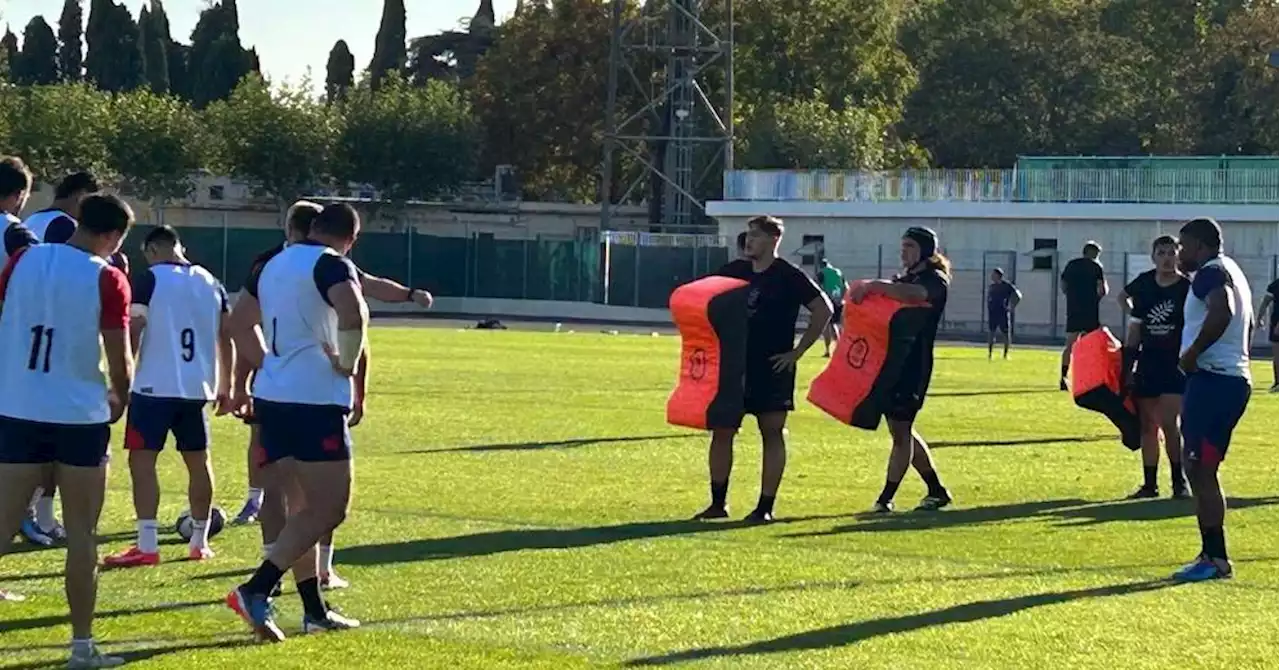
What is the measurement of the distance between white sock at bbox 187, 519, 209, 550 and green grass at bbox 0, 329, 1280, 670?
0.63 feet

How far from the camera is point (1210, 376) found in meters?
11.7

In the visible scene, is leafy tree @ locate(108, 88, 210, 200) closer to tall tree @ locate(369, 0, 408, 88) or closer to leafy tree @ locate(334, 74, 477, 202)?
leafy tree @ locate(334, 74, 477, 202)

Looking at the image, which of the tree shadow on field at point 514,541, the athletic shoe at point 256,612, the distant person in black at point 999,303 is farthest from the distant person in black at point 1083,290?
the distant person in black at point 999,303

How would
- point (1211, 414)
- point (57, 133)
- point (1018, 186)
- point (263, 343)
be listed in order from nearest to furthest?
point (263, 343) < point (1211, 414) < point (1018, 186) < point (57, 133)

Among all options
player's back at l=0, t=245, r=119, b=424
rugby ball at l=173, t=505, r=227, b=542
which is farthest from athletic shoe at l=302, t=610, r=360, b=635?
rugby ball at l=173, t=505, r=227, b=542

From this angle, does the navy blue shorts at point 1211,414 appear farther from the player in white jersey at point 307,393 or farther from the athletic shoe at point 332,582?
the player in white jersey at point 307,393

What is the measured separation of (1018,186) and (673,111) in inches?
474

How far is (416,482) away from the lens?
1617 centimetres

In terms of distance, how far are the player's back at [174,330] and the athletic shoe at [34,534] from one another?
1.18 meters

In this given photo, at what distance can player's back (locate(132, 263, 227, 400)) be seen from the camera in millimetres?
12047

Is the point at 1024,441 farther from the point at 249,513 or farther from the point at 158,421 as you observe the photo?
the point at 158,421

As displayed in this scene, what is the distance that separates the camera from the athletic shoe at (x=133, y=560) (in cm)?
1171

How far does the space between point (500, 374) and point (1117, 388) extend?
15.4 m

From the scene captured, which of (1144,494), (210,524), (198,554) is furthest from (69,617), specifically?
(1144,494)
